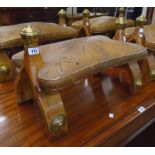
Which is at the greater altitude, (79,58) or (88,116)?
(79,58)

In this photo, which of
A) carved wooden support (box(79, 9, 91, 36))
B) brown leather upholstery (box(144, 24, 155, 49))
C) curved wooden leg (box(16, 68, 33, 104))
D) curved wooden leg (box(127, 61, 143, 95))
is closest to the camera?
curved wooden leg (box(16, 68, 33, 104))

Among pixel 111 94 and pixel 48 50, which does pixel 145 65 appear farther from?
pixel 48 50

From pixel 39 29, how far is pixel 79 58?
0.46 meters

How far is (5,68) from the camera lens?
0.93 m

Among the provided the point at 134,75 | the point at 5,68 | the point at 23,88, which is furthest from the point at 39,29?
the point at 134,75

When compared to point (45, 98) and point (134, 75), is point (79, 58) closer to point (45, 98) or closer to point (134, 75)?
point (45, 98)

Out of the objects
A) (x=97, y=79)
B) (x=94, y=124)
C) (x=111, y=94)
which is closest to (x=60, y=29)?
(x=97, y=79)

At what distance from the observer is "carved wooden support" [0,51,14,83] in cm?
91

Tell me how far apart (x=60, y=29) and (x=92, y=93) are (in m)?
0.41

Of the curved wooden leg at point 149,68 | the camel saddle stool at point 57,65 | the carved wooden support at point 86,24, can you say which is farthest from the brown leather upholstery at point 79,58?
the carved wooden support at point 86,24

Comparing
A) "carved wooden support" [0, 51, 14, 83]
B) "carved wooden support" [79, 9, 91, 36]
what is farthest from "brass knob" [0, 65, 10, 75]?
"carved wooden support" [79, 9, 91, 36]

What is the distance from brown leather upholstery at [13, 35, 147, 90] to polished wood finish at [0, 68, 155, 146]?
0.59ft

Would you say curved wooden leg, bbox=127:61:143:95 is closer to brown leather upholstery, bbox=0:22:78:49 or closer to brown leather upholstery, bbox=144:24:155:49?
brown leather upholstery, bbox=144:24:155:49

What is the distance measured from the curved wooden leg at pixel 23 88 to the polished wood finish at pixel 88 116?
27 millimetres
